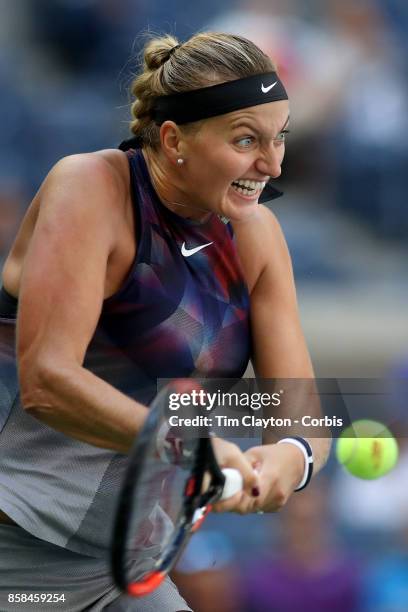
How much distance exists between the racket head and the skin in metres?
0.03

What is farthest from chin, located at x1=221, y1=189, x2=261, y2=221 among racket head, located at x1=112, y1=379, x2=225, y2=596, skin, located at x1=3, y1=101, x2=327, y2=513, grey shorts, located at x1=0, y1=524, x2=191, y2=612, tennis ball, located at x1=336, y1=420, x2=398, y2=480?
tennis ball, located at x1=336, y1=420, x2=398, y2=480

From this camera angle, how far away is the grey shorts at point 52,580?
125 cm

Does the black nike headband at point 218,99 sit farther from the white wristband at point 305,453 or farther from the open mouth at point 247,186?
the white wristband at point 305,453

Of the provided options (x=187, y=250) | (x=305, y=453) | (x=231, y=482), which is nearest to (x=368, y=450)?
(x=305, y=453)

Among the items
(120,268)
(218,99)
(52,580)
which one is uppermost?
(218,99)

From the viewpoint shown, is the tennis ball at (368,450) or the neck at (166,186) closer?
the neck at (166,186)

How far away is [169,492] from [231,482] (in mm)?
88

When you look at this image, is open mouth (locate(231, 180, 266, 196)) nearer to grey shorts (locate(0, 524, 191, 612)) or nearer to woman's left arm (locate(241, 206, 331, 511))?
woman's left arm (locate(241, 206, 331, 511))

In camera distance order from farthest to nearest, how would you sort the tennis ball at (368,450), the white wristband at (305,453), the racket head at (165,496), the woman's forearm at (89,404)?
the tennis ball at (368,450), the white wristband at (305,453), the woman's forearm at (89,404), the racket head at (165,496)

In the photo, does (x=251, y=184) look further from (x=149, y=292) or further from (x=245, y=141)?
(x=149, y=292)

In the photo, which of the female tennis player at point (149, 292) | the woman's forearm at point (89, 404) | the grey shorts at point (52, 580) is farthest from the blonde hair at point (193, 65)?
the grey shorts at point (52, 580)

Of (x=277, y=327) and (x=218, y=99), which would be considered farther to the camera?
(x=277, y=327)

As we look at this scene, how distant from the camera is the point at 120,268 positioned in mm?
1198

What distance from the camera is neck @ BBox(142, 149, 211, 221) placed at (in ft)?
4.16
